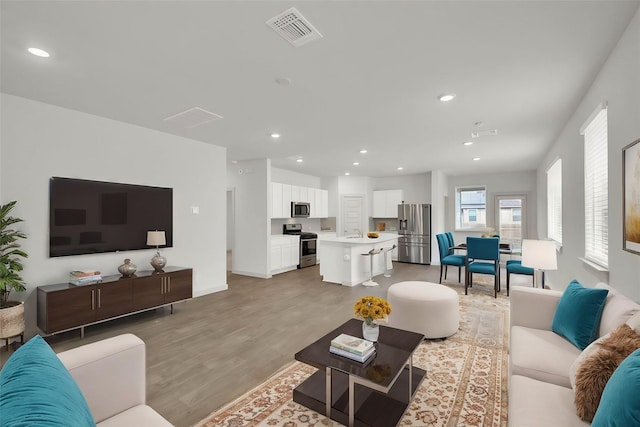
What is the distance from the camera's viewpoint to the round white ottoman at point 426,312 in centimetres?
313

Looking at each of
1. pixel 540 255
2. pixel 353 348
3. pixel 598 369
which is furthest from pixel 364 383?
pixel 540 255

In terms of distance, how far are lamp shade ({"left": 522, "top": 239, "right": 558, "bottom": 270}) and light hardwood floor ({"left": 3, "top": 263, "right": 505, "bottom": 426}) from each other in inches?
89.7

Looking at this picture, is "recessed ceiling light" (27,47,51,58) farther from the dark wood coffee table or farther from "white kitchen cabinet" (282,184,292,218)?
"white kitchen cabinet" (282,184,292,218)

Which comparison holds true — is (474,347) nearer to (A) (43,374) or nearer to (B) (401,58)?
(B) (401,58)

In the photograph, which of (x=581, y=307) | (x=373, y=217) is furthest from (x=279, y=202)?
(x=581, y=307)

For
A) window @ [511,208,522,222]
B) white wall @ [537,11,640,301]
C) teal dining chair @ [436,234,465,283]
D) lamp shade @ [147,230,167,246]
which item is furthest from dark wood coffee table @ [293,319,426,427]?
window @ [511,208,522,222]

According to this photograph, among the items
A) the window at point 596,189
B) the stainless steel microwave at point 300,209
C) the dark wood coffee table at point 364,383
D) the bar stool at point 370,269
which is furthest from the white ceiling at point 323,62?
the stainless steel microwave at point 300,209

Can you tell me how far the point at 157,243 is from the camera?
413 centimetres

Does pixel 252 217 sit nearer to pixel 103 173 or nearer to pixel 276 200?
pixel 276 200

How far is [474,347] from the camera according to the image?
3.05 meters

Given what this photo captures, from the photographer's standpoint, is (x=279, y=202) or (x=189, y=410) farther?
(x=279, y=202)

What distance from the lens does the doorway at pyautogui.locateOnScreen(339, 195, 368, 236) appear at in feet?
30.7

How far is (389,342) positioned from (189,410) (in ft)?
5.07

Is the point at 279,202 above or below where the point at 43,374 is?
above
